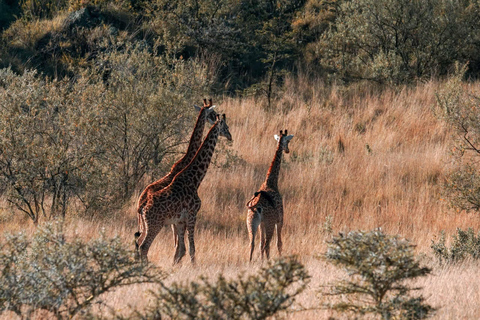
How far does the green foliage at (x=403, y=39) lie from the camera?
1919 centimetres

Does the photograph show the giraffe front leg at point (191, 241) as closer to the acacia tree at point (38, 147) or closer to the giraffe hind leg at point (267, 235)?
the giraffe hind leg at point (267, 235)

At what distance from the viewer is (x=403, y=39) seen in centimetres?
1969

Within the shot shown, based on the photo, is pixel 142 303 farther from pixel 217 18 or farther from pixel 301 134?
pixel 217 18

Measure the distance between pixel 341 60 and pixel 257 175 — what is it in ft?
26.4

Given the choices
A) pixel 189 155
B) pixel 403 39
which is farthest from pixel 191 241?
pixel 403 39

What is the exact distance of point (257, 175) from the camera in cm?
1358

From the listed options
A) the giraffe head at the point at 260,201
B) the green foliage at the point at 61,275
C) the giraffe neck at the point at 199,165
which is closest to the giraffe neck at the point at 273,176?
the giraffe head at the point at 260,201

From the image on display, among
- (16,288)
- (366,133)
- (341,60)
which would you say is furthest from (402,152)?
(16,288)

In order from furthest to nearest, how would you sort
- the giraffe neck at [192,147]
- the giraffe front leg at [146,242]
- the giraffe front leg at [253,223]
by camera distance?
the giraffe neck at [192,147] → the giraffe front leg at [253,223] → the giraffe front leg at [146,242]

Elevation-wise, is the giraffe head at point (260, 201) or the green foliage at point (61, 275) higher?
the giraffe head at point (260, 201)

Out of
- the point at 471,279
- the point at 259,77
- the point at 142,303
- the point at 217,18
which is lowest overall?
the point at 142,303

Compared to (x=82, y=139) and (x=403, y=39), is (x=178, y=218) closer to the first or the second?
(x=82, y=139)

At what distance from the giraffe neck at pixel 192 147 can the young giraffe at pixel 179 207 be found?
0.43m

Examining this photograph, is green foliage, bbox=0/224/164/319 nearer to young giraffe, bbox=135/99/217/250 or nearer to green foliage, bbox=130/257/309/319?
green foliage, bbox=130/257/309/319
